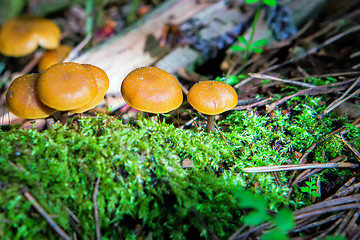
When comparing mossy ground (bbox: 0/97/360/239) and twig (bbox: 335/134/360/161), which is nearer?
mossy ground (bbox: 0/97/360/239)

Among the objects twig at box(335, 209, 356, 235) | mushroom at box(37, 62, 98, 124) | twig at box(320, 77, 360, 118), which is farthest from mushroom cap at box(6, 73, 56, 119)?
twig at box(320, 77, 360, 118)

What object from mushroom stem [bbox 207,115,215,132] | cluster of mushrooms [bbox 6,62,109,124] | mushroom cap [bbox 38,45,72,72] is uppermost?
cluster of mushrooms [bbox 6,62,109,124]

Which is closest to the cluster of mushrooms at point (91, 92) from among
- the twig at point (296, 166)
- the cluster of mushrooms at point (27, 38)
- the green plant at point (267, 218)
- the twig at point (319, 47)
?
the twig at point (296, 166)

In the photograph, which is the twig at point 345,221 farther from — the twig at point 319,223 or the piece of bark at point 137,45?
the piece of bark at point 137,45

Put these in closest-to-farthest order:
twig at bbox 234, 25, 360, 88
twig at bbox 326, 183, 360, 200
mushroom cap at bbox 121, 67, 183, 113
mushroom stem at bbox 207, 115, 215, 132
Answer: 1. twig at bbox 326, 183, 360, 200
2. mushroom cap at bbox 121, 67, 183, 113
3. mushroom stem at bbox 207, 115, 215, 132
4. twig at bbox 234, 25, 360, 88

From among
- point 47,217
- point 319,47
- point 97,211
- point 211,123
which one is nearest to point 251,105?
point 211,123

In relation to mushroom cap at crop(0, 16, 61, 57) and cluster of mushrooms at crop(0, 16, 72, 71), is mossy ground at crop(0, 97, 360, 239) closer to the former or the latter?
cluster of mushrooms at crop(0, 16, 72, 71)

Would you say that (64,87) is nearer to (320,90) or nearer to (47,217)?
(47,217)
